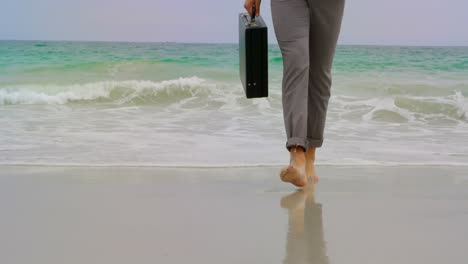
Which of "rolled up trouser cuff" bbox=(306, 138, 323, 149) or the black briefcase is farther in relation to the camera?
"rolled up trouser cuff" bbox=(306, 138, 323, 149)

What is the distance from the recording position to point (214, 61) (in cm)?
1315

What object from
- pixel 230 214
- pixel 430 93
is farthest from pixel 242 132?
pixel 430 93

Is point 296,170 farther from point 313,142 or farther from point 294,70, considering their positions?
point 294,70

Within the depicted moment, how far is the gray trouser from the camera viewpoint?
105 inches

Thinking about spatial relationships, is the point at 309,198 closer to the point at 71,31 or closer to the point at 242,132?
the point at 242,132

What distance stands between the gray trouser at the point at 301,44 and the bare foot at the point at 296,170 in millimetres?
32

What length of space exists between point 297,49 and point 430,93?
7.04 m

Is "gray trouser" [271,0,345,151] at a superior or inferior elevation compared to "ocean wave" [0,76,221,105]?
superior

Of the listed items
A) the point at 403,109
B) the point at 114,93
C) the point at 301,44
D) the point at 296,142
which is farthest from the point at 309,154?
the point at 114,93

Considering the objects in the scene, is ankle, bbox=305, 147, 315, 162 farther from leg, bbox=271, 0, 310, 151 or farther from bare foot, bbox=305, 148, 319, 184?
leg, bbox=271, 0, 310, 151

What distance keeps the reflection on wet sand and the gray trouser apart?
0.21 metres

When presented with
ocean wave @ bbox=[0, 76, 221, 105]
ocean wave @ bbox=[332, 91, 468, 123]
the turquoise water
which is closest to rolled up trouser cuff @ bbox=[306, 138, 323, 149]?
the turquoise water

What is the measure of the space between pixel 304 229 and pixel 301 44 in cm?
73

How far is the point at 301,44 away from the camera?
8.71ft
